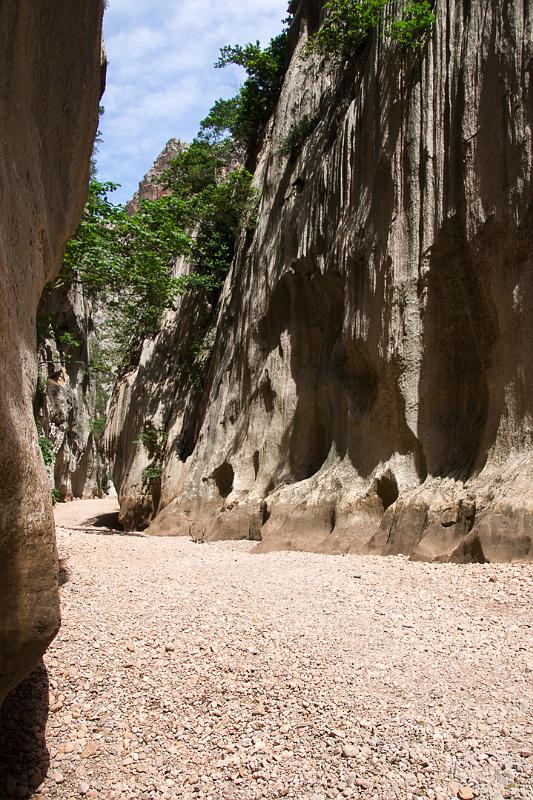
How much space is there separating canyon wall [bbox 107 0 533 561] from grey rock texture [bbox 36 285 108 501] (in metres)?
14.2

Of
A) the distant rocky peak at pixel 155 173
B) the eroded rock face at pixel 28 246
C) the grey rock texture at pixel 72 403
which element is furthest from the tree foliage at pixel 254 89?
the distant rocky peak at pixel 155 173

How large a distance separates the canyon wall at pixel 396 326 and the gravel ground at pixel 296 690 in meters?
1.61

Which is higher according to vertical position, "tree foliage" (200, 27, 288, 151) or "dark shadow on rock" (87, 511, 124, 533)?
"tree foliage" (200, 27, 288, 151)

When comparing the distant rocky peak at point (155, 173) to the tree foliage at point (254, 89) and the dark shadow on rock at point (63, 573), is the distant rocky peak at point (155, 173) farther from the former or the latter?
the dark shadow on rock at point (63, 573)

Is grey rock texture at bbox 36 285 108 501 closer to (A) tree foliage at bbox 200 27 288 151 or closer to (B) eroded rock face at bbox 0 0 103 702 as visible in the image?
(A) tree foliage at bbox 200 27 288 151

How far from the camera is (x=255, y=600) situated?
610 cm

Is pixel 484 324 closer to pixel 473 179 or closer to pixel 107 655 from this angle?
pixel 473 179

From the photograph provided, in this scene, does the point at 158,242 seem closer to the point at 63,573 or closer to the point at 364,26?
the point at 364,26

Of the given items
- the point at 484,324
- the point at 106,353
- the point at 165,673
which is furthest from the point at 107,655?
the point at 106,353

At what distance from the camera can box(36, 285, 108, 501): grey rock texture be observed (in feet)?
92.6

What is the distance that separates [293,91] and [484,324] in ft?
32.2

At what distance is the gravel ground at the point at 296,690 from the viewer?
371 centimetres

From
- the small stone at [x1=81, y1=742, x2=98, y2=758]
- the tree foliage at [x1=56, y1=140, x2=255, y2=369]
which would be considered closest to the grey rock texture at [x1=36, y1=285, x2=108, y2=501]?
the tree foliage at [x1=56, y1=140, x2=255, y2=369]

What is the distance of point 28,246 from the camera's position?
4.34 m
